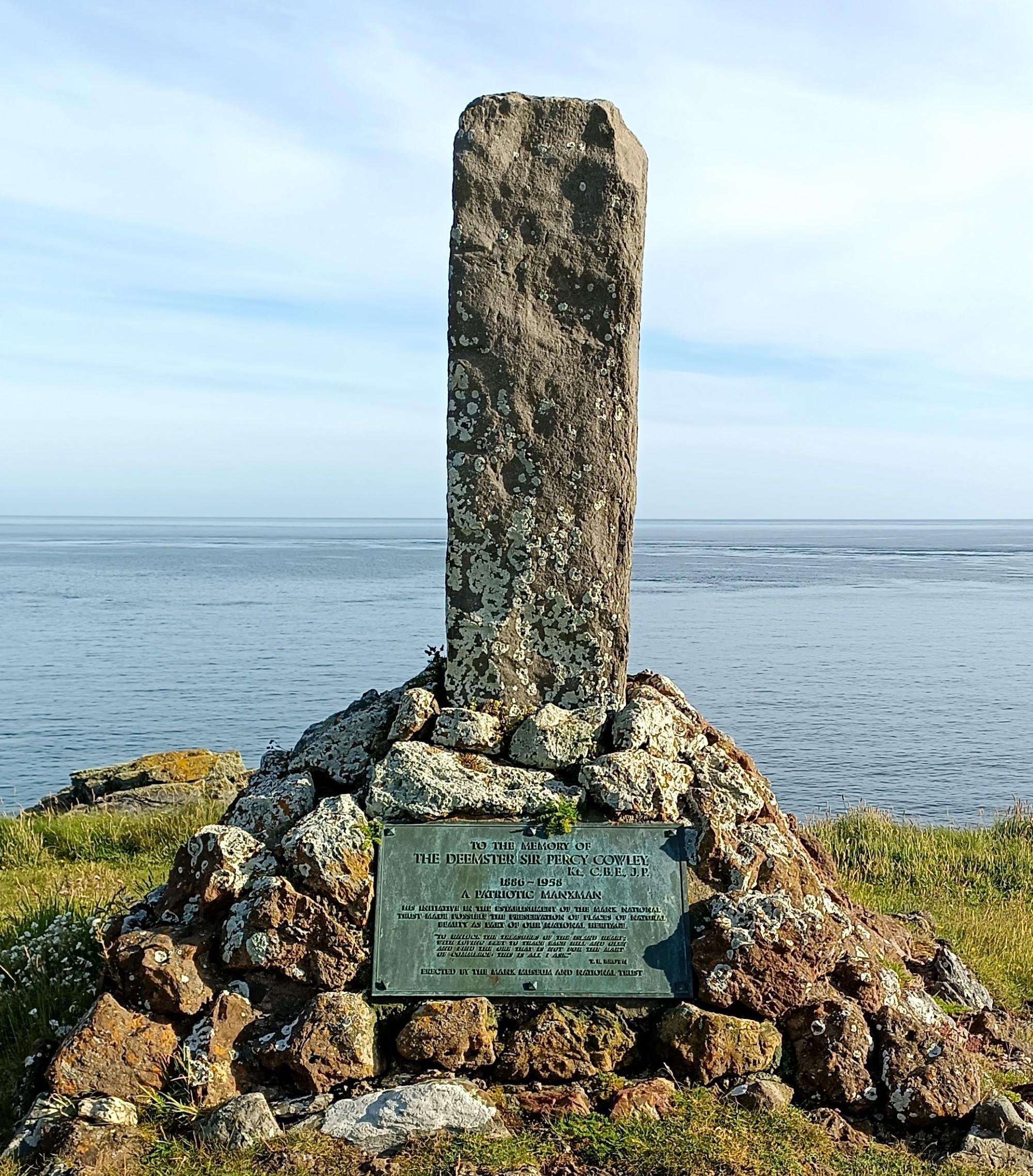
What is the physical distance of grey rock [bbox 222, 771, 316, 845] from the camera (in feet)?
18.4

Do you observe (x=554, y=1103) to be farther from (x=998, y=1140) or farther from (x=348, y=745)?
(x=348, y=745)

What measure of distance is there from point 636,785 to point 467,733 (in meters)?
0.91

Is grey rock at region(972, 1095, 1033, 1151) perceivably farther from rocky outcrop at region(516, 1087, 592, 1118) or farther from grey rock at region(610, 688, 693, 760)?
grey rock at region(610, 688, 693, 760)

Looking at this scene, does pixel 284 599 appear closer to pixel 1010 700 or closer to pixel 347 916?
pixel 1010 700

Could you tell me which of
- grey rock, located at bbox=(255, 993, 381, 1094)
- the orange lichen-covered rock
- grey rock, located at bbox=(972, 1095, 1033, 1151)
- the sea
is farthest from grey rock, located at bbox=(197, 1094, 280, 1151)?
the sea

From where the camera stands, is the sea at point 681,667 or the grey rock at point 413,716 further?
the sea at point 681,667

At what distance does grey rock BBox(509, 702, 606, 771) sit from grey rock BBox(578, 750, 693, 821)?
109mm

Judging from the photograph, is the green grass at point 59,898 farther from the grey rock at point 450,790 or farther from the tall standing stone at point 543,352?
the tall standing stone at point 543,352

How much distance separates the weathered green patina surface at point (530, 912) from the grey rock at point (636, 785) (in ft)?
0.38

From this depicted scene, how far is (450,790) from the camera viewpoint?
553cm

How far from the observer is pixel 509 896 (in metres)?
5.27

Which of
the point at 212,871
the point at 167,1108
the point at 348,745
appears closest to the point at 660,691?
the point at 348,745

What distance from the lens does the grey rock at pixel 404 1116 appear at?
14.5 feet

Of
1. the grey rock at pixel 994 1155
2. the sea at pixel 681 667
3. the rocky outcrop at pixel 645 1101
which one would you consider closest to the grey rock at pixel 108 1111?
the rocky outcrop at pixel 645 1101
